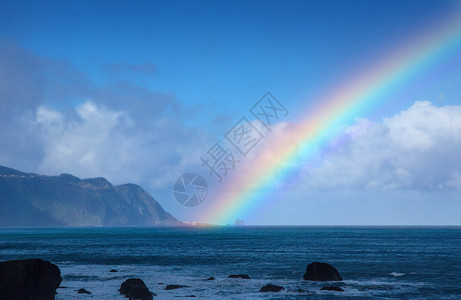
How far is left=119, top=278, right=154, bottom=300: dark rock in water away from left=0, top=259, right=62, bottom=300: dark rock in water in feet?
25.8

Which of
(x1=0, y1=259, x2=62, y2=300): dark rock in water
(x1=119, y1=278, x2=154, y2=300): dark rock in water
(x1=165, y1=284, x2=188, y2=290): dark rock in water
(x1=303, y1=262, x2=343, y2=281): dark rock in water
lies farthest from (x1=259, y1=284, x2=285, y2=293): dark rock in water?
(x1=0, y1=259, x2=62, y2=300): dark rock in water

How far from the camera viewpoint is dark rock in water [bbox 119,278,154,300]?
4028 centimetres

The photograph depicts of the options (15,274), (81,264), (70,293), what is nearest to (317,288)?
(70,293)

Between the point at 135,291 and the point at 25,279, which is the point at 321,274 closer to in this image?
the point at 135,291

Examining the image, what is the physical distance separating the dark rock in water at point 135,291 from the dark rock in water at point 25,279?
7.85 meters

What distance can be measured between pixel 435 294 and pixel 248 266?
31.4 meters

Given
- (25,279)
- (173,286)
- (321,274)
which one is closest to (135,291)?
(173,286)

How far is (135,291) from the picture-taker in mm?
40562

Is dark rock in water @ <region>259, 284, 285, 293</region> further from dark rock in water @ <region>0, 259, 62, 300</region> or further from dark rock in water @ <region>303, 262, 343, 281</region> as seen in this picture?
dark rock in water @ <region>0, 259, 62, 300</region>

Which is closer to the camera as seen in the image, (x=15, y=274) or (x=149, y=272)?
(x=15, y=274)

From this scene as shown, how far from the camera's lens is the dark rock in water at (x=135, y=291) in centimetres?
4028

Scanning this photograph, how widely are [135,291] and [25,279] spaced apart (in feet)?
33.3

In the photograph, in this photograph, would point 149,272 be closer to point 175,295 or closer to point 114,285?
point 114,285

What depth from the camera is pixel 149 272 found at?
61250 mm
